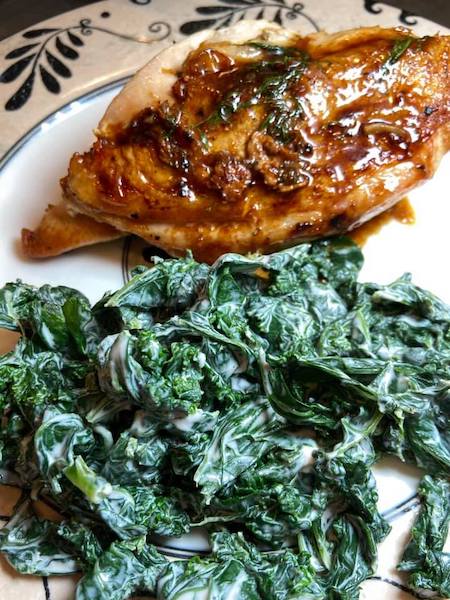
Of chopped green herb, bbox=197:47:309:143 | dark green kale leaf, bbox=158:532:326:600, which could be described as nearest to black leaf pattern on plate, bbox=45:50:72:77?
chopped green herb, bbox=197:47:309:143

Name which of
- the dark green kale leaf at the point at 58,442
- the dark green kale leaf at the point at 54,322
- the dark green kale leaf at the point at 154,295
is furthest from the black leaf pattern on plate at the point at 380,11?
the dark green kale leaf at the point at 58,442

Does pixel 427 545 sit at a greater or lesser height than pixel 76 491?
lesser

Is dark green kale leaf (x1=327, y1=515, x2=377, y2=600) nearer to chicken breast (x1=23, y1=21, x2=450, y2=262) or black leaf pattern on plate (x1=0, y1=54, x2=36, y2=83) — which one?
chicken breast (x1=23, y1=21, x2=450, y2=262)

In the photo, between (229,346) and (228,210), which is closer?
(229,346)

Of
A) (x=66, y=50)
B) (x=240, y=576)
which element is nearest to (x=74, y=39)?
(x=66, y=50)

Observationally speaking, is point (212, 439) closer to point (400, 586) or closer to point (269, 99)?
point (400, 586)

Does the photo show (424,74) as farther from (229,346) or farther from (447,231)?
(229,346)

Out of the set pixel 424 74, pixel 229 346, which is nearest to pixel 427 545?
pixel 229 346
